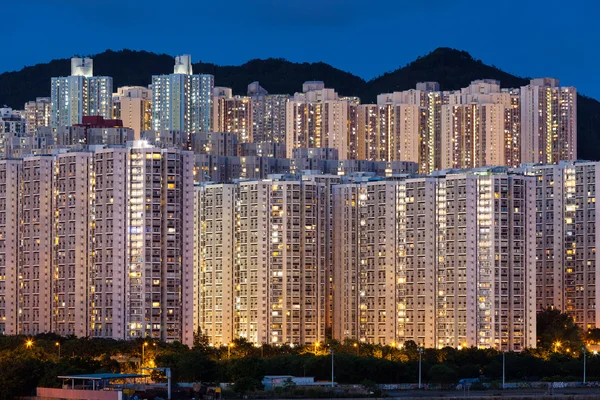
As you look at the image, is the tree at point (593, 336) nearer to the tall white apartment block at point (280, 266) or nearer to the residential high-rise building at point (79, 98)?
the tall white apartment block at point (280, 266)

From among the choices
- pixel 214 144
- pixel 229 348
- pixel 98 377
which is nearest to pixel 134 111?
pixel 214 144

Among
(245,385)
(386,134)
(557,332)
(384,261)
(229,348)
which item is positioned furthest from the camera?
(386,134)

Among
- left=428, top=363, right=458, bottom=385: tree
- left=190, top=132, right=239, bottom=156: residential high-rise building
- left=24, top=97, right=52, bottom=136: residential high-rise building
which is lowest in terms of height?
left=428, top=363, right=458, bottom=385: tree

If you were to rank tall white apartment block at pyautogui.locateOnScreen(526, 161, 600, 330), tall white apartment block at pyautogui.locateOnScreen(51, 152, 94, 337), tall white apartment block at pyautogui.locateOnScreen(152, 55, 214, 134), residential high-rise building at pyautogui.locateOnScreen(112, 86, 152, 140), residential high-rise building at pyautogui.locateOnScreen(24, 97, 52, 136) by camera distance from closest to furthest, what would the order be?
tall white apartment block at pyautogui.locateOnScreen(51, 152, 94, 337) < tall white apartment block at pyautogui.locateOnScreen(526, 161, 600, 330) < tall white apartment block at pyautogui.locateOnScreen(152, 55, 214, 134) < residential high-rise building at pyautogui.locateOnScreen(112, 86, 152, 140) < residential high-rise building at pyautogui.locateOnScreen(24, 97, 52, 136)

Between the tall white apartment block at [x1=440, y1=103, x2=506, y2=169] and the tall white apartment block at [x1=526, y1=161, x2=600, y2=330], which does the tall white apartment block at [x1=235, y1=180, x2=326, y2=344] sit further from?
the tall white apartment block at [x1=440, y1=103, x2=506, y2=169]

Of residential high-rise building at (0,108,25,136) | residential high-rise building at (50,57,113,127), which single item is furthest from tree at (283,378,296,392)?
residential high-rise building at (50,57,113,127)

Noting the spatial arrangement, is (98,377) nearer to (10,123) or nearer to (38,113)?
(10,123)

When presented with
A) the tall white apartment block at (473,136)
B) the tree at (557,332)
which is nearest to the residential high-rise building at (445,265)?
the tree at (557,332)
